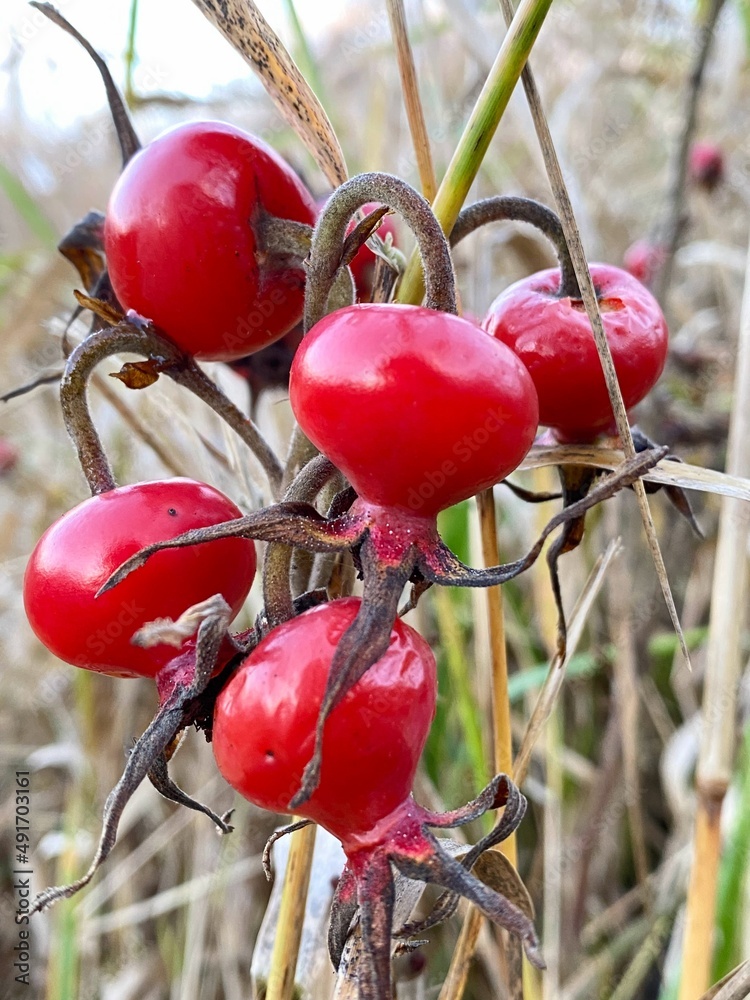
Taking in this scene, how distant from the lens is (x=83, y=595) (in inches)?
24.0

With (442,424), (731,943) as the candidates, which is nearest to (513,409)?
(442,424)

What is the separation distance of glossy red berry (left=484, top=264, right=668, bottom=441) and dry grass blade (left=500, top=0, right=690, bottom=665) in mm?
24

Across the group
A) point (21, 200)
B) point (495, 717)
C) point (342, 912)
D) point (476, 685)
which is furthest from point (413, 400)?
point (21, 200)

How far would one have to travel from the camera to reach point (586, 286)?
0.65 m

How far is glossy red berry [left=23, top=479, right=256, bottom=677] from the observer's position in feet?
1.99

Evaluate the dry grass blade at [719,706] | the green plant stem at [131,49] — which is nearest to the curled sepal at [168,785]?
the dry grass blade at [719,706]

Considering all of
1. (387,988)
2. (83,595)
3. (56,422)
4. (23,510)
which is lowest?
(387,988)

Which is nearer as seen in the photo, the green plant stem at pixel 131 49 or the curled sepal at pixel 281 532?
the curled sepal at pixel 281 532

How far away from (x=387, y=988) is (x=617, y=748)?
1155 mm

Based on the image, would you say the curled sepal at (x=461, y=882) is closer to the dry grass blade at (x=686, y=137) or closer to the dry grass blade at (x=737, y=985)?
the dry grass blade at (x=737, y=985)

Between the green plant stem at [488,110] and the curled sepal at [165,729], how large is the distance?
34cm

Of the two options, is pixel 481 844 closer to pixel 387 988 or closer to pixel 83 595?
pixel 387 988

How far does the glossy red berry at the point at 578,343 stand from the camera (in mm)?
682

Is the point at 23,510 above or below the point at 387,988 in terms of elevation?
above
